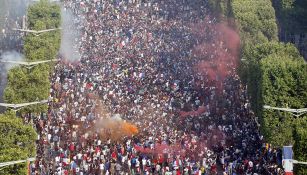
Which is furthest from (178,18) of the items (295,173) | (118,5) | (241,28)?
(295,173)

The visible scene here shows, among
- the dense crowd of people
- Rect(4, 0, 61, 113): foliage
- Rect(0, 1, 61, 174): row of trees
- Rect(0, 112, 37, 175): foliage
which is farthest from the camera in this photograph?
Rect(4, 0, 61, 113): foliage

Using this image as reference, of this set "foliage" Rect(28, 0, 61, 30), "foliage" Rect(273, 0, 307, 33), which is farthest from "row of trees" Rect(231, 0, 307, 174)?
"foliage" Rect(28, 0, 61, 30)

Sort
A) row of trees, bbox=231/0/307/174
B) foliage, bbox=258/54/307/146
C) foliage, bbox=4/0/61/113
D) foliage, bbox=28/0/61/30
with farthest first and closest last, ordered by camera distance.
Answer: foliage, bbox=28/0/61/30 → foliage, bbox=4/0/61/113 → foliage, bbox=258/54/307/146 → row of trees, bbox=231/0/307/174

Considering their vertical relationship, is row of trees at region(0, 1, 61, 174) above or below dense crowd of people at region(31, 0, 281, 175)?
above

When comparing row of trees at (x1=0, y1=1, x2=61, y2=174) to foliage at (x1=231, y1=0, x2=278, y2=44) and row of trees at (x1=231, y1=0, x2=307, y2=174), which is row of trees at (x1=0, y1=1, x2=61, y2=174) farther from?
foliage at (x1=231, y1=0, x2=278, y2=44)

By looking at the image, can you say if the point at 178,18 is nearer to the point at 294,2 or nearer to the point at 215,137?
the point at 294,2

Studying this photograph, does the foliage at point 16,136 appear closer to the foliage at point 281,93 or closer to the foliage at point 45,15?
the foliage at point 281,93

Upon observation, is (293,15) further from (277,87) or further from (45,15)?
(277,87)

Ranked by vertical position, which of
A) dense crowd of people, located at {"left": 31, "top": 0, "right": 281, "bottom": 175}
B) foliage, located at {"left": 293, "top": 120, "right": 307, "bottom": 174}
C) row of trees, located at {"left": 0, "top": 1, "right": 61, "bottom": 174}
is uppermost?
row of trees, located at {"left": 0, "top": 1, "right": 61, "bottom": 174}
